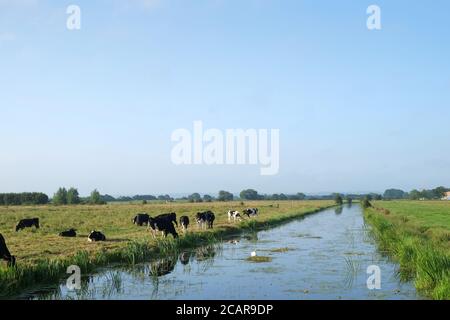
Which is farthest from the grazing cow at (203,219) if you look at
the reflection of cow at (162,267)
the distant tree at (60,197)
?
the distant tree at (60,197)

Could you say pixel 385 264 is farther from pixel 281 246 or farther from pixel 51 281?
pixel 51 281

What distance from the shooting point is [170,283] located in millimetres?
15547

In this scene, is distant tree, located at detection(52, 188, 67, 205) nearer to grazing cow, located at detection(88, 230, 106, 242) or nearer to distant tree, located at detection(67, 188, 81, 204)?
distant tree, located at detection(67, 188, 81, 204)

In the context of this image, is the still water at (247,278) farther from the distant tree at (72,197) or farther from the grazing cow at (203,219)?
the distant tree at (72,197)

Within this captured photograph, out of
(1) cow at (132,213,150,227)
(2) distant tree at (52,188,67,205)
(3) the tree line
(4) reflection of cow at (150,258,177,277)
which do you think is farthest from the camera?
(2) distant tree at (52,188,67,205)

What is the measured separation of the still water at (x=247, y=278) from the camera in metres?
13.8

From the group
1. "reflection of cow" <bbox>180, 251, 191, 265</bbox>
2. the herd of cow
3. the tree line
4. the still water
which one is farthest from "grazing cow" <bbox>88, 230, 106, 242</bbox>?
the tree line

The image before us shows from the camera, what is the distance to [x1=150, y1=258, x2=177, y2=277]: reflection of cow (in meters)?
17.5

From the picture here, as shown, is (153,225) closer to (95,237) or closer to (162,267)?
(95,237)

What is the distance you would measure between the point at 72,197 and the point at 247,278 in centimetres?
12890

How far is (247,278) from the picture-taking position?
1648 centimetres

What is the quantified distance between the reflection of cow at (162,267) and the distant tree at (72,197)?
12210 centimetres

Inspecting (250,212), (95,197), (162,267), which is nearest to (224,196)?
(95,197)

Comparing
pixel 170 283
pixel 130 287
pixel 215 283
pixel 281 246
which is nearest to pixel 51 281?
pixel 130 287
